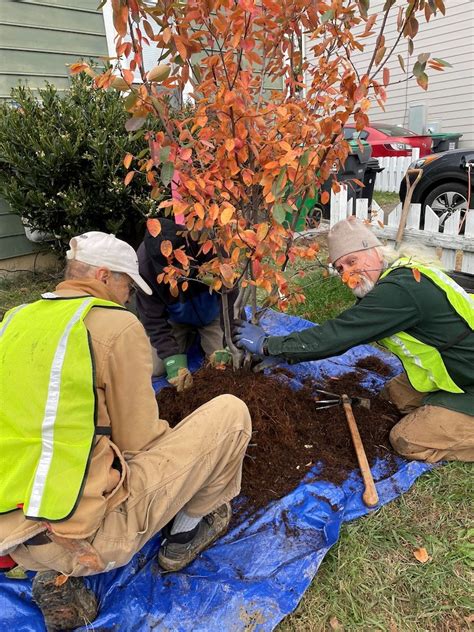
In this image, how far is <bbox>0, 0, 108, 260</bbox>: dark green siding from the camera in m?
4.95

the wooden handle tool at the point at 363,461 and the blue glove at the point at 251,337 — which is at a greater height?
the blue glove at the point at 251,337

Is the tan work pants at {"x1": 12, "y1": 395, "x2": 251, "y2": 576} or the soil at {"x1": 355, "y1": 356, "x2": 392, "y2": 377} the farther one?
the soil at {"x1": 355, "y1": 356, "x2": 392, "y2": 377}

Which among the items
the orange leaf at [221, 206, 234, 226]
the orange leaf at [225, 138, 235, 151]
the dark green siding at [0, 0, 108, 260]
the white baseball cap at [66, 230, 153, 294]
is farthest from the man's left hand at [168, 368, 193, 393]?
the dark green siding at [0, 0, 108, 260]

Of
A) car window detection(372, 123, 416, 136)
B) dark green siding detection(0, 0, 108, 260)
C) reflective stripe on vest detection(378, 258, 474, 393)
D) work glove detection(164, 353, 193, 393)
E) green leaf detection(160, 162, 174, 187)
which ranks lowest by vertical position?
work glove detection(164, 353, 193, 393)

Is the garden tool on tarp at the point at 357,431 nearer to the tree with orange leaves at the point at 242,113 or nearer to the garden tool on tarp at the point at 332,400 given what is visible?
the garden tool on tarp at the point at 332,400

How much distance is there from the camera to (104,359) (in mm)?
1499

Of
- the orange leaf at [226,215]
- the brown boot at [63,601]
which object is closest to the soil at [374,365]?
the orange leaf at [226,215]

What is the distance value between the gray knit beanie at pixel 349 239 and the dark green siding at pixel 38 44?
Result: 3924 mm

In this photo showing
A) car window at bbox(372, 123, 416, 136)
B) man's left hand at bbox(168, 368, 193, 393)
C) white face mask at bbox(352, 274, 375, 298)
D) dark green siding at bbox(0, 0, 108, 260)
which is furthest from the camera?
car window at bbox(372, 123, 416, 136)

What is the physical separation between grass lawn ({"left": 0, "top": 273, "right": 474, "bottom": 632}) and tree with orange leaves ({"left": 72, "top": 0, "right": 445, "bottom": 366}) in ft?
3.95

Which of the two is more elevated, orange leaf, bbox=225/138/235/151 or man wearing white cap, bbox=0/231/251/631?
orange leaf, bbox=225/138/235/151

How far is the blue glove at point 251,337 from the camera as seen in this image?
2531 millimetres

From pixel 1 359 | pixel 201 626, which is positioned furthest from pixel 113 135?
pixel 201 626

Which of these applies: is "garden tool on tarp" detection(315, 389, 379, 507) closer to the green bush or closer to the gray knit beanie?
the gray knit beanie
